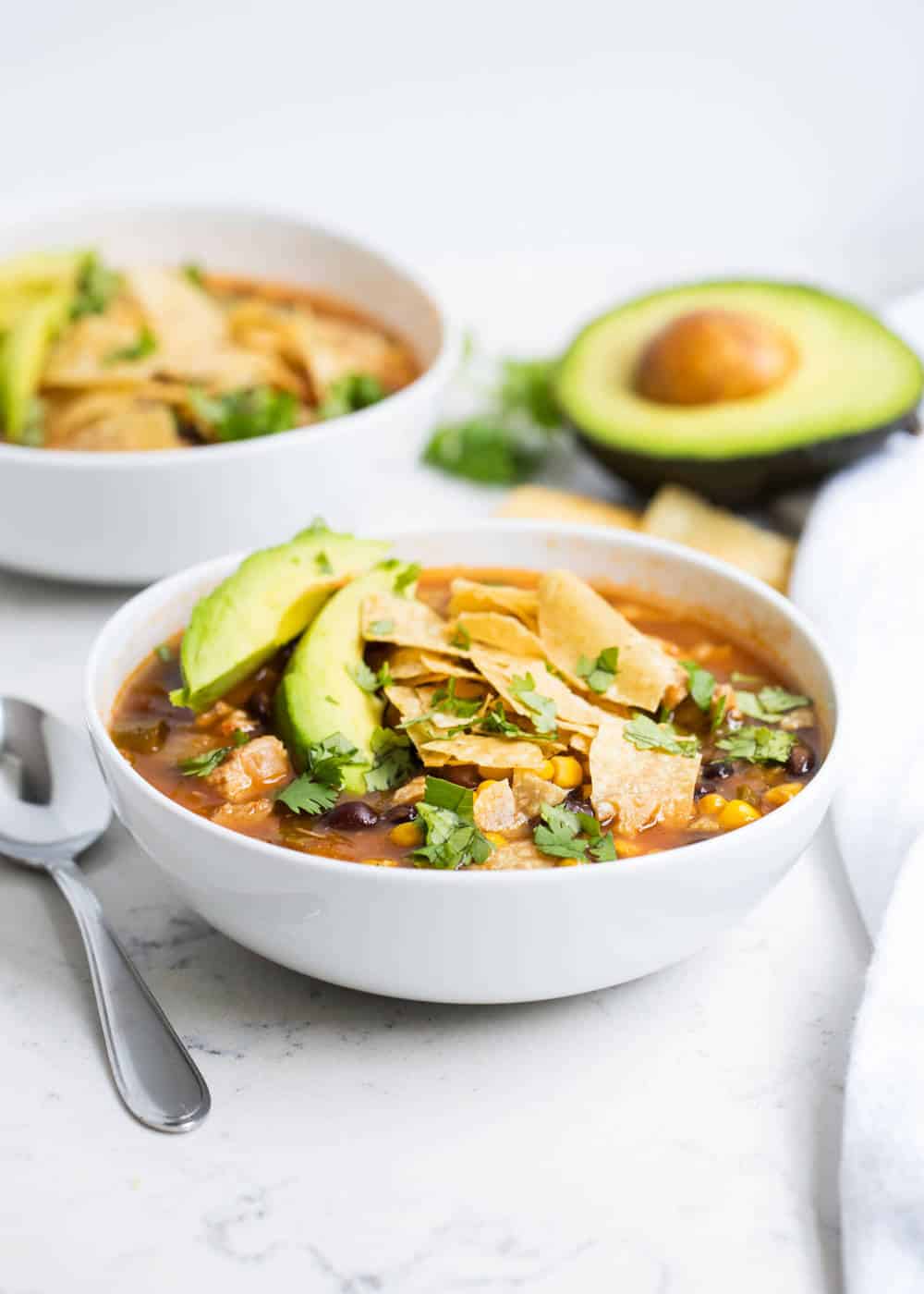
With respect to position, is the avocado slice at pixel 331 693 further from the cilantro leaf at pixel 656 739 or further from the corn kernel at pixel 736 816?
the corn kernel at pixel 736 816

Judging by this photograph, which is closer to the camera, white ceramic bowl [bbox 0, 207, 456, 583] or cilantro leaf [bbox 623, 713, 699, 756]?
cilantro leaf [bbox 623, 713, 699, 756]

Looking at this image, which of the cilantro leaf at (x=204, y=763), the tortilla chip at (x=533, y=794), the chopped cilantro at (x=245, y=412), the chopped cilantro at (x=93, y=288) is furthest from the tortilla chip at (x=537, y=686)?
the chopped cilantro at (x=93, y=288)

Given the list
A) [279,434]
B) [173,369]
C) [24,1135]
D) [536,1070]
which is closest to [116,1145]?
[24,1135]

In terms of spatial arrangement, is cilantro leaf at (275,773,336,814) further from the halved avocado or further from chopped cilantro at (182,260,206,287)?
chopped cilantro at (182,260,206,287)

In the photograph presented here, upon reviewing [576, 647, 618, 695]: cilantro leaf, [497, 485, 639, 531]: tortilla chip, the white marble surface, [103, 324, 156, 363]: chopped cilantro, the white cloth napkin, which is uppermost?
[576, 647, 618, 695]: cilantro leaf

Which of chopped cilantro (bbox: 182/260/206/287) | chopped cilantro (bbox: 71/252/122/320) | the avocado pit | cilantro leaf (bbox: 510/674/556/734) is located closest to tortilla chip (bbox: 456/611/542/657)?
cilantro leaf (bbox: 510/674/556/734)

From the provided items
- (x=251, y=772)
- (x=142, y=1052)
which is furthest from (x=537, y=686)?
(x=142, y=1052)

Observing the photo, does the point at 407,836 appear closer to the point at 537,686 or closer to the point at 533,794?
the point at 533,794

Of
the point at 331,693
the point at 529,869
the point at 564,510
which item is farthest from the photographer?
the point at 564,510
